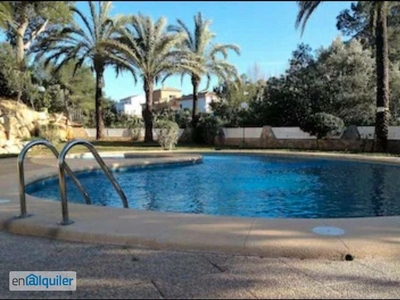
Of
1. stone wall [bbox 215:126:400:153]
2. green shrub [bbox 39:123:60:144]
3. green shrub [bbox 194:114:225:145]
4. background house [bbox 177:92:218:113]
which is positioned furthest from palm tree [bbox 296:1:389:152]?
background house [bbox 177:92:218:113]

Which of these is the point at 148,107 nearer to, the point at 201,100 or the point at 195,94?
the point at 195,94

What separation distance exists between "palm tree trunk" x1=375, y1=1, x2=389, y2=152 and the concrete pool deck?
15.2 meters

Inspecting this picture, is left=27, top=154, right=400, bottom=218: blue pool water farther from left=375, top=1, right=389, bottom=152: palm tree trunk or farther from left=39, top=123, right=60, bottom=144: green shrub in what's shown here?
left=39, top=123, right=60, bottom=144: green shrub

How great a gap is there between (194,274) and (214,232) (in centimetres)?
107

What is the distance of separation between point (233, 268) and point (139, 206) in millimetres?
4863

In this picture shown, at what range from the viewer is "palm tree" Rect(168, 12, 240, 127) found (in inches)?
1123

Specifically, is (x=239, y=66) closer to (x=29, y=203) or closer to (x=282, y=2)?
(x=29, y=203)

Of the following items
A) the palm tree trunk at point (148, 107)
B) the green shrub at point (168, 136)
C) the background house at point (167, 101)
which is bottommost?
the green shrub at point (168, 136)

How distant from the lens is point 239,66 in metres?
30.6

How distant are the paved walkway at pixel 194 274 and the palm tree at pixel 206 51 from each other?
2475cm

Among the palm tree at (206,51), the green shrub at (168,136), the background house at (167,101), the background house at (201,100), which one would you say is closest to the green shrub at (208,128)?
the palm tree at (206,51)

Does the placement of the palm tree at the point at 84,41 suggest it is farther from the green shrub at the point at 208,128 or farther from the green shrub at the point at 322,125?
the green shrub at the point at 322,125

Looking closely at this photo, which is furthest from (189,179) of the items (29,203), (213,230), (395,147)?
(395,147)

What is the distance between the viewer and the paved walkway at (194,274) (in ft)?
10.6
